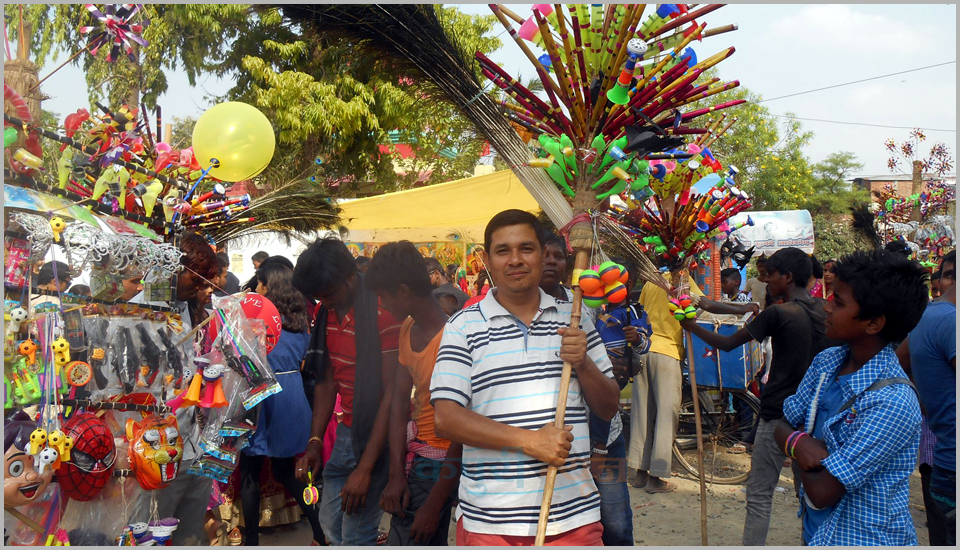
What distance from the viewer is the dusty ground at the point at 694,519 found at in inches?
173

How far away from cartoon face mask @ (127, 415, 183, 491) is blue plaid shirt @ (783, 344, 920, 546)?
2818 mm

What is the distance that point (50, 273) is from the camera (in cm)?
281

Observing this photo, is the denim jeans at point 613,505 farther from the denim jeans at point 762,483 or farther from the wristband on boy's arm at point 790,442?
the wristband on boy's arm at point 790,442

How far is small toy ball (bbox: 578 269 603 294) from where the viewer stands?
213cm

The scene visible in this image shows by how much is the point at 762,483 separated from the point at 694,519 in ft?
4.65

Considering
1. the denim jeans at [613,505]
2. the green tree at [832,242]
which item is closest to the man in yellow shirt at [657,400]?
the denim jeans at [613,505]

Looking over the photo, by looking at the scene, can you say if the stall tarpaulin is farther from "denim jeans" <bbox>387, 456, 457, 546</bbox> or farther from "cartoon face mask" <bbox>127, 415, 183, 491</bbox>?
"cartoon face mask" <bbox>127, 415, 183, 491</bbox>

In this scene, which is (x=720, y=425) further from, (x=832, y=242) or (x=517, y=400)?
(x=832, y=242)

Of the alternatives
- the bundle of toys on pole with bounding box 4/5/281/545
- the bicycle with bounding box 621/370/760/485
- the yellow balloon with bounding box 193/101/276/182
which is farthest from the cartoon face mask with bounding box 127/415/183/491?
the bicycle with bounding box 621/370/760/485

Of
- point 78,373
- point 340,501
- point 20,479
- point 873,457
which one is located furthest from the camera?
point 340,501

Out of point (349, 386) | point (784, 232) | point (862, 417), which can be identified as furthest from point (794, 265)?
point (784, 232)

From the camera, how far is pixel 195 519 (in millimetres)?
3457

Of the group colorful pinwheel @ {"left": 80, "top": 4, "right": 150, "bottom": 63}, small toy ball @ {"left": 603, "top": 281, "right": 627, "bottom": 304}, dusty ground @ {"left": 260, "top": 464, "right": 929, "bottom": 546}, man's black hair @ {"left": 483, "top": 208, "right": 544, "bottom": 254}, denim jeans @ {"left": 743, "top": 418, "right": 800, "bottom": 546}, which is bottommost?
dusty ground @ {"left": 260, "top": 464, "right": 929, "bottom": 546}

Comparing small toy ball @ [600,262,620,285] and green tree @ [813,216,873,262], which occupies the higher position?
small toy ball @ [600,262,620,285]
